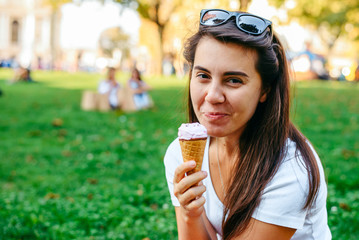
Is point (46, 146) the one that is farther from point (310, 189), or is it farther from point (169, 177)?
point (310, 189)

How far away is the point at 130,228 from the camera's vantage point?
372 centimetres

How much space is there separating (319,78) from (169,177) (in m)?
33.1

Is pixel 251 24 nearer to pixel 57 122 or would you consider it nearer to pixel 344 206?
pixel 344 206

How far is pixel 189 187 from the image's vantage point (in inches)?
75.0

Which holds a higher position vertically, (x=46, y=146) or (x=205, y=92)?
(x=205, y=92)

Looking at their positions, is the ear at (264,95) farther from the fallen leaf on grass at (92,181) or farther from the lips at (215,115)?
the fallen leaf on grass at (92,181)

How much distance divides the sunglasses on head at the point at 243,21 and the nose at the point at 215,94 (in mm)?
286

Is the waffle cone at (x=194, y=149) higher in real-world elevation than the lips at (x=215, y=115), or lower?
lower

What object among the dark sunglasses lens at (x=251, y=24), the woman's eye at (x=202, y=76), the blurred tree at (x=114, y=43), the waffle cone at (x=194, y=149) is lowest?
the waffle cone at (x=194, y=149)

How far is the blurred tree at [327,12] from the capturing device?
63.7 feet

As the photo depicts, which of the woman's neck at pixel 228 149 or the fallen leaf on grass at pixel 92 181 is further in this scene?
the fallen leaf on grass at pixel 92 181

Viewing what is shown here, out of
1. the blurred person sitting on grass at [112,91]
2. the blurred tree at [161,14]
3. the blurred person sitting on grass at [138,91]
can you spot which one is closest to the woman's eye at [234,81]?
the blurred person sitting on grass at [138,91]

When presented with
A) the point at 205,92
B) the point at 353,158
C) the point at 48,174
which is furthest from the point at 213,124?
the point at 353,158

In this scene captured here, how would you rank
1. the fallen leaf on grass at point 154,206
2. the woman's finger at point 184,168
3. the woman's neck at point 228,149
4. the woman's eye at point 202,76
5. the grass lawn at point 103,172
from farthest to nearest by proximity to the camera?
Result: the fallen leaf on grass at point 154,206
the grass lawn at point 103,172
the woman's neck at point 228,149
the woman's eye at point 202,76
the woman's finger at point 184,168
